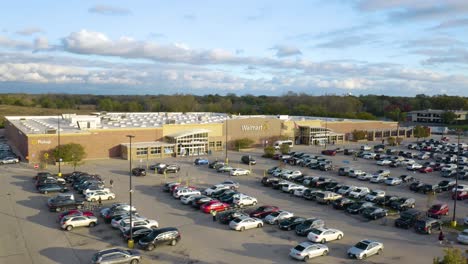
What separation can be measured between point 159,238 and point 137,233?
1.45 m

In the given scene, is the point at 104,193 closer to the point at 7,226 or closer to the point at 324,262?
the point at 7,226

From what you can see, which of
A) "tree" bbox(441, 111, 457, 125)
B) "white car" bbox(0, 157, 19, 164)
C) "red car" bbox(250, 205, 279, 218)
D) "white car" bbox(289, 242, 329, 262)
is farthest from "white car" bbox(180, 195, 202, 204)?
"tree" bbox(441, 111, 457, 125)

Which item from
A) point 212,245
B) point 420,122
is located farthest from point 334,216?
point 420,122

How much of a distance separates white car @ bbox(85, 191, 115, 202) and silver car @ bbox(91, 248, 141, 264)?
11.1m

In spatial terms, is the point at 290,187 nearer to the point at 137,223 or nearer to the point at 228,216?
the point at 228,216

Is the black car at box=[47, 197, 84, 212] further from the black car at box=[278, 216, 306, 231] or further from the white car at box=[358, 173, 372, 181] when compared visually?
the white car at box=[358, 173, 372, 181]

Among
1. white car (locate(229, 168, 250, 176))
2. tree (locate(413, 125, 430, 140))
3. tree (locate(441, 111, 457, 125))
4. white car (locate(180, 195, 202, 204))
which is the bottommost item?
white car (locate(180, 195, 202, 204))

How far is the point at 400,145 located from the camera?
62031 mm

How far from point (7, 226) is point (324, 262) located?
16984 mm

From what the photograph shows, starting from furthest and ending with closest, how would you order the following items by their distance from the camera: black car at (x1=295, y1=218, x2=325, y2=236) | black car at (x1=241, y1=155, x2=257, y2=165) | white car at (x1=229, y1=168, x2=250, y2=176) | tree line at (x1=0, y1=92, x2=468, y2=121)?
tree line at (x1=0, y1=92, x2=468, y2=121)
black car at (x1=241, y1=155, x2=257, y2=165)
white car at (x1=229, y1=168, x2=250, y2=176)
black car at (x1=295, y1=218, x2=325, y2=236)

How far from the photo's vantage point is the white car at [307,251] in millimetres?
18172

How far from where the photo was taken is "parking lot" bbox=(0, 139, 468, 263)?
18516 mm

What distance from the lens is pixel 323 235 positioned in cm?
2053

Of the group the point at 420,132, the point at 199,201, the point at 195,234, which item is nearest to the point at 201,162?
the point at 199,201
